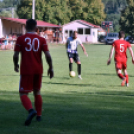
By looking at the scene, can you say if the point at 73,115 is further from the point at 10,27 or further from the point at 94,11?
the point at 94,11

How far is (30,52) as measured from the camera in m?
6.31

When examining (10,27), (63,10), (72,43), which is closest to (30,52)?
(72,43)

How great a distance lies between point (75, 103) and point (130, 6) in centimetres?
7245

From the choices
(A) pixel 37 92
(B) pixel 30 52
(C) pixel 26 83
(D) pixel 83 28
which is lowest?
(A) pixel 37 92

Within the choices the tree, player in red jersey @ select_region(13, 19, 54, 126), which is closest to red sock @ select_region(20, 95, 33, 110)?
player in red jersey @ select_region(13, 19, 54, 126)

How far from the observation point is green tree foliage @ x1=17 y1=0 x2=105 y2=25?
81.5 m

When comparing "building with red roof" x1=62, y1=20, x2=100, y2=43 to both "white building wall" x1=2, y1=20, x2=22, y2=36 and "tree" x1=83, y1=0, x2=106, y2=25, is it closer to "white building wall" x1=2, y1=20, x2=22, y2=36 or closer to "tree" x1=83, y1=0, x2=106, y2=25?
"tree" x1=83, y1=0, x2=106, y2=25

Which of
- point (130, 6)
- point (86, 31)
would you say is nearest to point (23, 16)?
point (86, 31)

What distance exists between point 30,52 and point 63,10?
79.3 meters

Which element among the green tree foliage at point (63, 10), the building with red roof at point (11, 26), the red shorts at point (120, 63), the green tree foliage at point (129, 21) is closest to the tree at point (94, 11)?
the green tree foliage at point (63, 10)

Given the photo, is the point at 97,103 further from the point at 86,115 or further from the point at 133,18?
the point at 133,18

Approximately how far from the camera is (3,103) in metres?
8.39

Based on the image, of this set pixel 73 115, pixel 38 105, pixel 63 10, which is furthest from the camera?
pixel 63 10

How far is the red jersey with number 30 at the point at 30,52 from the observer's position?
248 inches
